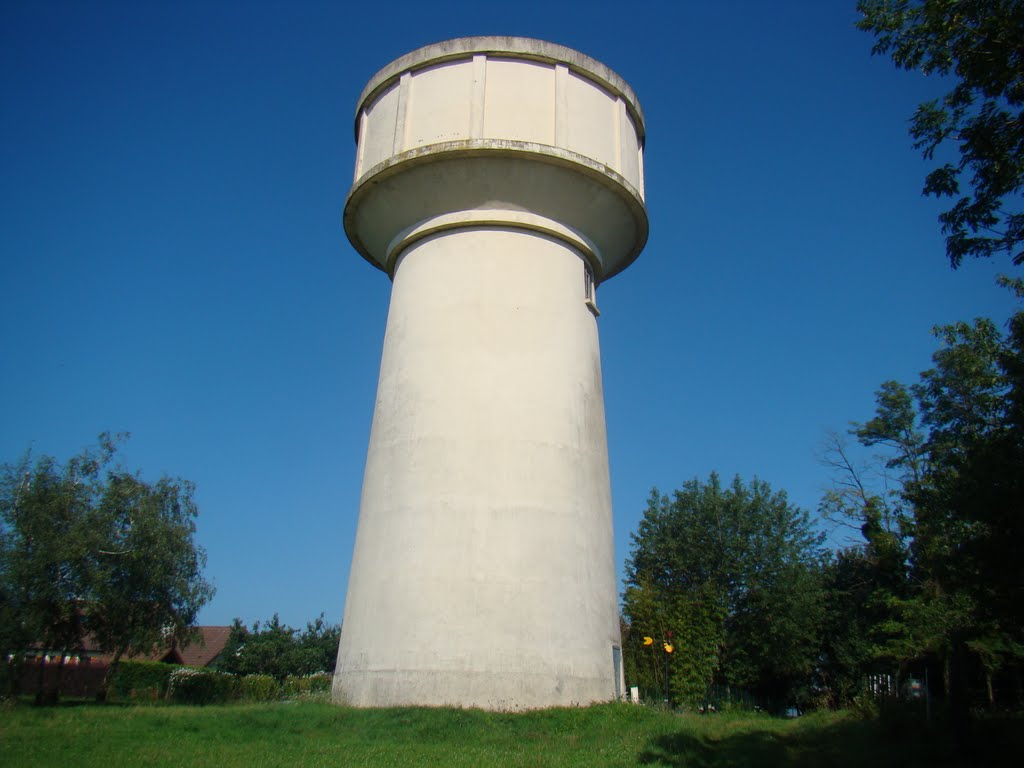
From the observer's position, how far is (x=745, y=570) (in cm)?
3100

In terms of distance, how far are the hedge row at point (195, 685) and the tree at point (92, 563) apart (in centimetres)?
192

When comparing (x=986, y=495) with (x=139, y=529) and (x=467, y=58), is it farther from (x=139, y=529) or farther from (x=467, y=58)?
(x=139, y=529)

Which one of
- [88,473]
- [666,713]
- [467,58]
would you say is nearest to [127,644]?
[88,473]

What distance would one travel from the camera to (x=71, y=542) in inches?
762

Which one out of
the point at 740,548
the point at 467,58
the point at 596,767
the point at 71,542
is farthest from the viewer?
the point at 740,548

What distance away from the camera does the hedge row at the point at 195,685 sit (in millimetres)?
22641

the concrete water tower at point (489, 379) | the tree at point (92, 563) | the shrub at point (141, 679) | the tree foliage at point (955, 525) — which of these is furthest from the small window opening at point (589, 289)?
the shrub at point (141, 679)

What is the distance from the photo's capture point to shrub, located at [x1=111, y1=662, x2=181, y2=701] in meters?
28.0

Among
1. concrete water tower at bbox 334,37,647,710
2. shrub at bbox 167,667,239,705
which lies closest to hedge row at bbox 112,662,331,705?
shrub at bbox 167,667,239,705

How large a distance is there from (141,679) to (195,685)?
8063mm

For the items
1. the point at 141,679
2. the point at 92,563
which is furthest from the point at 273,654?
the point at 92,563

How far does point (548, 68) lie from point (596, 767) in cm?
1119

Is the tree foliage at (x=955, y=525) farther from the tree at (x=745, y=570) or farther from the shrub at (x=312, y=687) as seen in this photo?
the shrub at (x=312, y=687)

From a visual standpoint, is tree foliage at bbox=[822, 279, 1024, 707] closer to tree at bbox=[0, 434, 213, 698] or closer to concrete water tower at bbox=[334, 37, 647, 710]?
concrete water tower at bbox=[334, 37, 647, 710]
